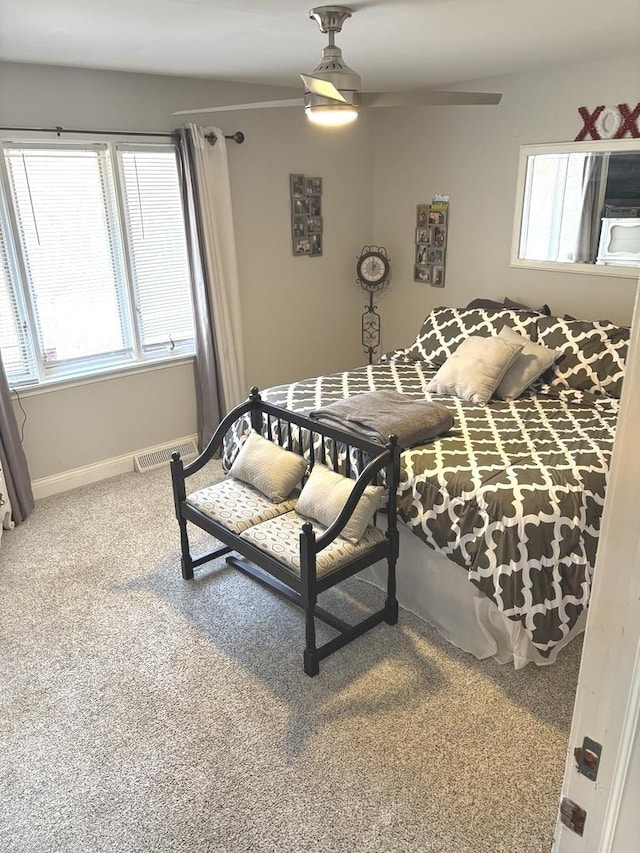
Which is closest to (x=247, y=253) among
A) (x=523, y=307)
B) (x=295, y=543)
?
(x=523, y=307)

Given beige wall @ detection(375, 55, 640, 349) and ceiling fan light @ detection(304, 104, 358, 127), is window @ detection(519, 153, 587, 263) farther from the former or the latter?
ceiling fan light @ detection(304, 104, 358, 127)

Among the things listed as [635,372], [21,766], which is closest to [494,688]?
[21,766]

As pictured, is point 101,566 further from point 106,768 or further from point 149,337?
point 149,337

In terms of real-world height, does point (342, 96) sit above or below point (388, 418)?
above

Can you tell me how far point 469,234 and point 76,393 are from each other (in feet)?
9.88

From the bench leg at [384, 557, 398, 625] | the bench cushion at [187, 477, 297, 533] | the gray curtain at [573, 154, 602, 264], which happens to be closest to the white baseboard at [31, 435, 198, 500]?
the bench cushion at [187, 477, 297, 533]

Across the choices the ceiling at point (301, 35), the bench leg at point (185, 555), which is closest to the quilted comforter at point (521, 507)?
the bench leg at point (185, 555)

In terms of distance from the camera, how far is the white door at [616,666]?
0.74 m

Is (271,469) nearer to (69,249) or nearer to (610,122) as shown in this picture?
(69,249)

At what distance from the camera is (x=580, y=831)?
3.06 feet

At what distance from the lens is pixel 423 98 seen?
2316 millimetres

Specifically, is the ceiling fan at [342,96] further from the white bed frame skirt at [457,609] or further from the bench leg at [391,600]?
the bench leg at [391,600]

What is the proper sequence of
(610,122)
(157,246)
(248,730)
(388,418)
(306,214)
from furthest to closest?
(306,214), (157,246), (610,122), (388,418), (248,730)

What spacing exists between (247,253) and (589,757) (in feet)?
13.8
